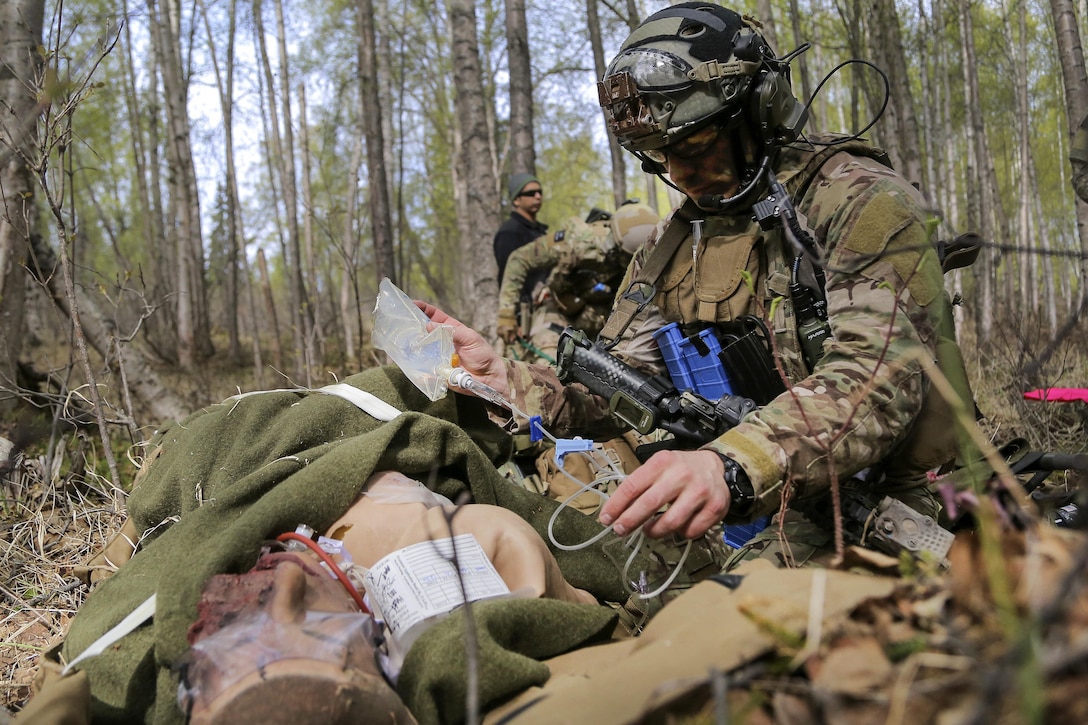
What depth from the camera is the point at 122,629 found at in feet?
4.85

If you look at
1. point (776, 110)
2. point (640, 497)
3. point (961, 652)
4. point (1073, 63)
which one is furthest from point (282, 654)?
point (1073, 63)

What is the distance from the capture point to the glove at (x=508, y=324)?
6641mm

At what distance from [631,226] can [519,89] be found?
3.10 m

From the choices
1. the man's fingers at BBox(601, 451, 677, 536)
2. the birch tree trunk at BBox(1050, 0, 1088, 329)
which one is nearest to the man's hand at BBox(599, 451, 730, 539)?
the man's fingers at BBox(601, 451, 677, 536)

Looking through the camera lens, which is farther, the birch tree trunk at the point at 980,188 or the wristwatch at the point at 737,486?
the birch tree trunk at the point at 980,188

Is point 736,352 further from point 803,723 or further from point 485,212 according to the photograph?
point 485,212

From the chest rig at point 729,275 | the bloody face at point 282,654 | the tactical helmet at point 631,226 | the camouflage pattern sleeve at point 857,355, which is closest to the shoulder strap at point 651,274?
the chest rig at point 729,275

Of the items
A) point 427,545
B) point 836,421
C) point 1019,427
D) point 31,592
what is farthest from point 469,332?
point 1019,427

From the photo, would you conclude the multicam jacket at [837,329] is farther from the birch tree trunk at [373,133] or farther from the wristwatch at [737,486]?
the birch tree trunk at [373,133]

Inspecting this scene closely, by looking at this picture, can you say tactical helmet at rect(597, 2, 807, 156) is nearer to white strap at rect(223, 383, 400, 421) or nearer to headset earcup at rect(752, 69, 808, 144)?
headset earcup at rect(752, 69, 808, 144)

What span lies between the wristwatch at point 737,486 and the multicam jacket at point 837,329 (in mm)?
15

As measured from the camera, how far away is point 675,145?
2268 millimetres

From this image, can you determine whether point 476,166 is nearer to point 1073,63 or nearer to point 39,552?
point 1073,63

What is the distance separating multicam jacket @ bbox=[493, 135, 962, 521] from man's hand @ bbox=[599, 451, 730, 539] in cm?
8
